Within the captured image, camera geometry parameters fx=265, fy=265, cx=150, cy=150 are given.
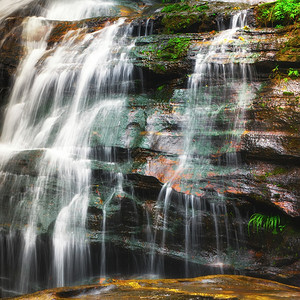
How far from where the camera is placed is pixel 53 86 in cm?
815

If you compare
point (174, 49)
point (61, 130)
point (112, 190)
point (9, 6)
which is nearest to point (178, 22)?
point (174, 49)

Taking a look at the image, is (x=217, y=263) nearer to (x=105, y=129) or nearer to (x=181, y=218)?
(x=181, y=218)

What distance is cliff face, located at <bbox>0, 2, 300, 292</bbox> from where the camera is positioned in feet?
15.0

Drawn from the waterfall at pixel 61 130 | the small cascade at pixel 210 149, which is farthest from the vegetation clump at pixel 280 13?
the waterfall at pixel 61 130

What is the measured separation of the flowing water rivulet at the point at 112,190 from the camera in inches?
197

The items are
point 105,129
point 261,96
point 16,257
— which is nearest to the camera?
point 261,96

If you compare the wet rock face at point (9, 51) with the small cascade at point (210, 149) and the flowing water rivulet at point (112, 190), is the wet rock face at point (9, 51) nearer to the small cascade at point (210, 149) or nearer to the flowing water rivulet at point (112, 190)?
the flowing water rivulet at point (112, 190)

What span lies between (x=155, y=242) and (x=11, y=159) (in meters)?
4.19

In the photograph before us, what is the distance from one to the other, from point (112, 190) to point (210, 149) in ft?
7.29

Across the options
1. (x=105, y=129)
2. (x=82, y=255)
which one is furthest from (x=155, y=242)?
(x=105, y=129)

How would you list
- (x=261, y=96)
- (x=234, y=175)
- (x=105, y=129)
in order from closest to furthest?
(x=234, y=175), (x=261, y=96), (x=105, y=129)

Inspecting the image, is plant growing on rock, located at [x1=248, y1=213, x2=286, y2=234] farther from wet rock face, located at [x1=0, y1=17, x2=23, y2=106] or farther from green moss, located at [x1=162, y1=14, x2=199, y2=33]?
wet rock face, located at [x1=0, y1=17, x2=23, y2=106]

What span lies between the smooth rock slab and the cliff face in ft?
3.01

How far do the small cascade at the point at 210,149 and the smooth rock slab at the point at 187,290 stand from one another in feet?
3.20
